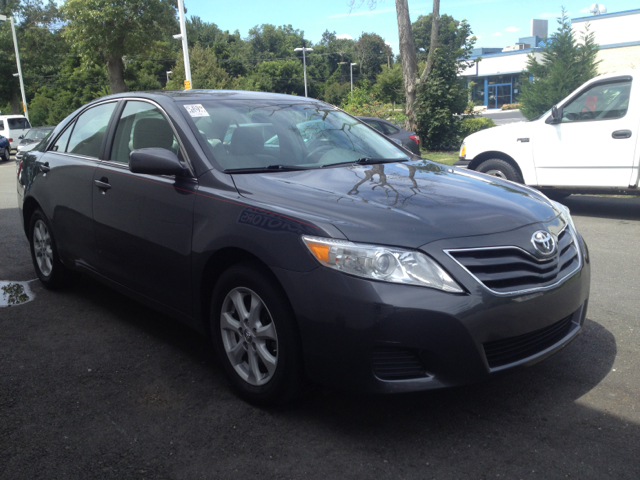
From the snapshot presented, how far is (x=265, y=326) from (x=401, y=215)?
84 centimetres

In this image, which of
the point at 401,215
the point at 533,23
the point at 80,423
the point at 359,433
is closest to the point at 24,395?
the point at 80,423

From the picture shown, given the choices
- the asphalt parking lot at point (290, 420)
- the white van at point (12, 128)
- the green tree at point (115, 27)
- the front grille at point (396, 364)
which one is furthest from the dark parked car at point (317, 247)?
the white van at point (12, 128)

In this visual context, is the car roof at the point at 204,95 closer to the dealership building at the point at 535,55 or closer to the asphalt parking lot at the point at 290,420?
the asphalt parking lot at the point at 290,420

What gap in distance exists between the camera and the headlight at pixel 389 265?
262cm

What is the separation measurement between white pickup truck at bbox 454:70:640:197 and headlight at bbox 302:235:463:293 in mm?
6364

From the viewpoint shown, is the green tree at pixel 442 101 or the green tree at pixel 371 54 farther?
the green tree at pixel 371 54

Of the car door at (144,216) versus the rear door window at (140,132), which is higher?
the rear door window at (140,132)

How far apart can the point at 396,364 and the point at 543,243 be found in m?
0.93

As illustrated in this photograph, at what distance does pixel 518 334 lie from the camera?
276 cm

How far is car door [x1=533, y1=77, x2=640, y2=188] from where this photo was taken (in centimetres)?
793

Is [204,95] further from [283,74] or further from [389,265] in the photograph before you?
[283,74]

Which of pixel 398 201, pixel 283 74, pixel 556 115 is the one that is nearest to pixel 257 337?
pixel 398 201

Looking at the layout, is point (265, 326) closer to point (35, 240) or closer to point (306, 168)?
point (306, 168)

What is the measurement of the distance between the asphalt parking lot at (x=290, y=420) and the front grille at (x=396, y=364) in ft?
0.97
